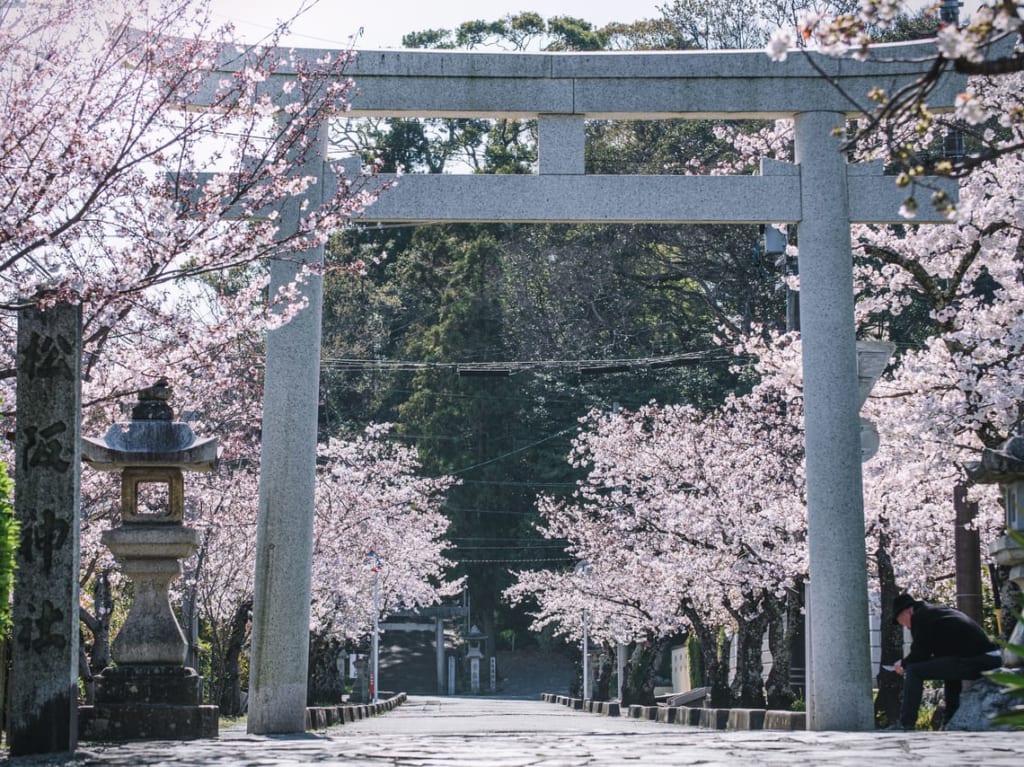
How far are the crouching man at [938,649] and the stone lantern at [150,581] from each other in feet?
17.3

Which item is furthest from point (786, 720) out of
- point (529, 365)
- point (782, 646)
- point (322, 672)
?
point (529, 365)

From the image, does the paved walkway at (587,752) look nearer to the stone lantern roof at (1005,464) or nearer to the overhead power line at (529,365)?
the stone lantern roof at (1005,464)

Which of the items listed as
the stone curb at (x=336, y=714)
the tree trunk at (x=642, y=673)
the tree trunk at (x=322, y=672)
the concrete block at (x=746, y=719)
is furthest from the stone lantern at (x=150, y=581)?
the tree trunk at (x=642, y=673)

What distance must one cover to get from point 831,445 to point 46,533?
665 cm

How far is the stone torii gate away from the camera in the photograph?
10695mm

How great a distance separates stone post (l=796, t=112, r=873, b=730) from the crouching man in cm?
84

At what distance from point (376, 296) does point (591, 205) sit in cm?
3626

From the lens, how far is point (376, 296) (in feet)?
154

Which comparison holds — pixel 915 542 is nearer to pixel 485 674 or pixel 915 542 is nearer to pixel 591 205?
pixel 591 205

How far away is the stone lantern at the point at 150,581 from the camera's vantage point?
368 inches

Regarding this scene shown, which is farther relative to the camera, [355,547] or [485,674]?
[485,674]

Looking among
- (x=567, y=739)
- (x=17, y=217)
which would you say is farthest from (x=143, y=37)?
(x=567, y=739)

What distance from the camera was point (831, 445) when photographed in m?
10.9

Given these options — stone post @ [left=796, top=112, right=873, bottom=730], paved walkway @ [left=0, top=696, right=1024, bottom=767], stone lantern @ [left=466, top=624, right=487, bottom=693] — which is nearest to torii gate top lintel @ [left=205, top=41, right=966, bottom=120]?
stone post @ [left=796, top=112, right=873, bottom=730]
